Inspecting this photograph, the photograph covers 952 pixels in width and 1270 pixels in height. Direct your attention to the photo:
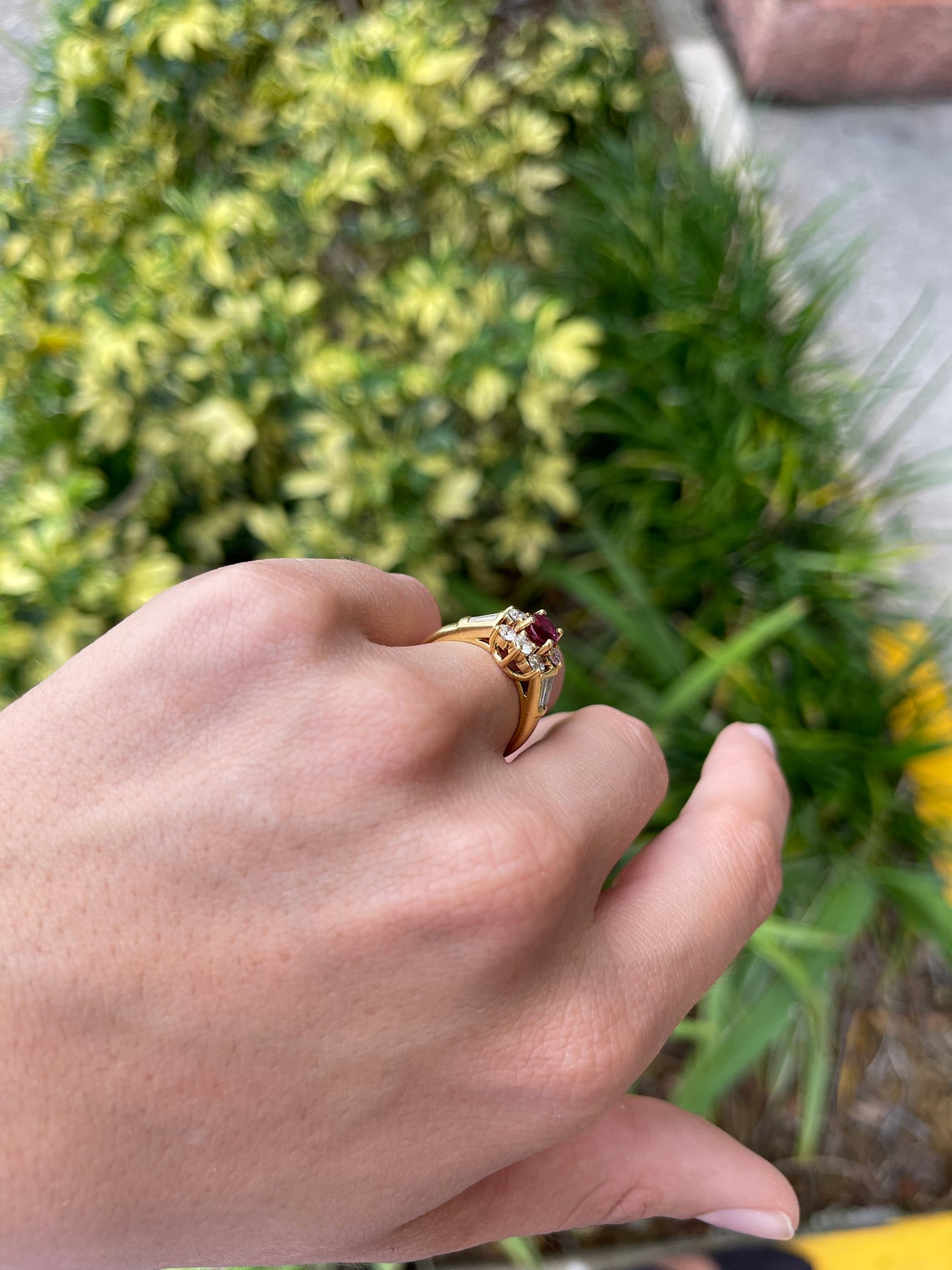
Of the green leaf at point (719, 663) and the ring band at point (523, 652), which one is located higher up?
the ring band at point (523, 652)

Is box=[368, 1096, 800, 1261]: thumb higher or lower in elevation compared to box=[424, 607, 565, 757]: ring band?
lower

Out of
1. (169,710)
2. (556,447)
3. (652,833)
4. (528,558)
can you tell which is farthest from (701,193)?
(169,710)

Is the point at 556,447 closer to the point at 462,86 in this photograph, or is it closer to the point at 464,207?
the point at 464,207

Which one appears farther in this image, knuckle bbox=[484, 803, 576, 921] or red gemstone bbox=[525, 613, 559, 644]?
red gemstone bbox=[525, 613, 559, 644]

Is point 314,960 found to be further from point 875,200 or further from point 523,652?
point 875,200

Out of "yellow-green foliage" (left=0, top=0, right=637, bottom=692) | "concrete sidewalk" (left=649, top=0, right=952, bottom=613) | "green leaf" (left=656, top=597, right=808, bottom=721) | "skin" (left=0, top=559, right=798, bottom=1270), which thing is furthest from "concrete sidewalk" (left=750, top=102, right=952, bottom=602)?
"skin" (left=0, top=559, right=798, bottom=1270)

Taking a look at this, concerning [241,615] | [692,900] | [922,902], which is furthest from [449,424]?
[922,902]

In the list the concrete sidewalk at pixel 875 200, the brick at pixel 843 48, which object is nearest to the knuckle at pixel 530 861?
the concrete sidewalk at pixel 875 200

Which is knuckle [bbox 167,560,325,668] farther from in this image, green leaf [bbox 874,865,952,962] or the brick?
the brick

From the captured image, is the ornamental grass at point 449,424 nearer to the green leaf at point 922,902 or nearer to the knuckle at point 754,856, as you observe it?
the green leaf at point 922,902
